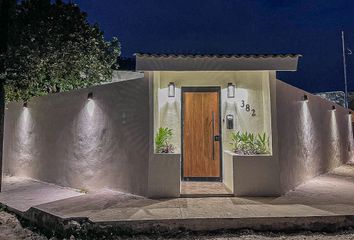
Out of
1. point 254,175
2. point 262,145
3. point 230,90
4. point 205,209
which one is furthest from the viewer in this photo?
point 230,90

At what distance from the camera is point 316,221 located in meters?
4.48

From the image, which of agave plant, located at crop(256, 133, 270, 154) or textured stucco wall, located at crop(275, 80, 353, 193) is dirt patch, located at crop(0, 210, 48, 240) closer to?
agave plant, located at crop(256, 133, 270, 154)

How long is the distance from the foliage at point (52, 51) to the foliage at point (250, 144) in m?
5.90

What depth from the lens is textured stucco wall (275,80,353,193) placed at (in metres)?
6.56

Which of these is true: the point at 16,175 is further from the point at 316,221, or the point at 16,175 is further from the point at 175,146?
the point at 316,221

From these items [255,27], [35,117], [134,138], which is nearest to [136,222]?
[134,138]

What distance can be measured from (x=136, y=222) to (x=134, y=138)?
2.23 m

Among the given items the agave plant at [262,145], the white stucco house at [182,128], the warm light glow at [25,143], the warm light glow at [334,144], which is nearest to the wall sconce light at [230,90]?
the white stucco house at [182,128]

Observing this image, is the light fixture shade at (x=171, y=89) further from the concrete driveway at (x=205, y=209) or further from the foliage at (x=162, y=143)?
the concrete driveway at (x=205, y=209)

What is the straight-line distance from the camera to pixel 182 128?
280 inches

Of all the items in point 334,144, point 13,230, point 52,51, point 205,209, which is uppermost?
point 52,51

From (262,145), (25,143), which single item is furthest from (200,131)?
(25,143)

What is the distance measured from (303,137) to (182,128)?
331cm

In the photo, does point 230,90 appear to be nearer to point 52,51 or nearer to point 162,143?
point 162,143
